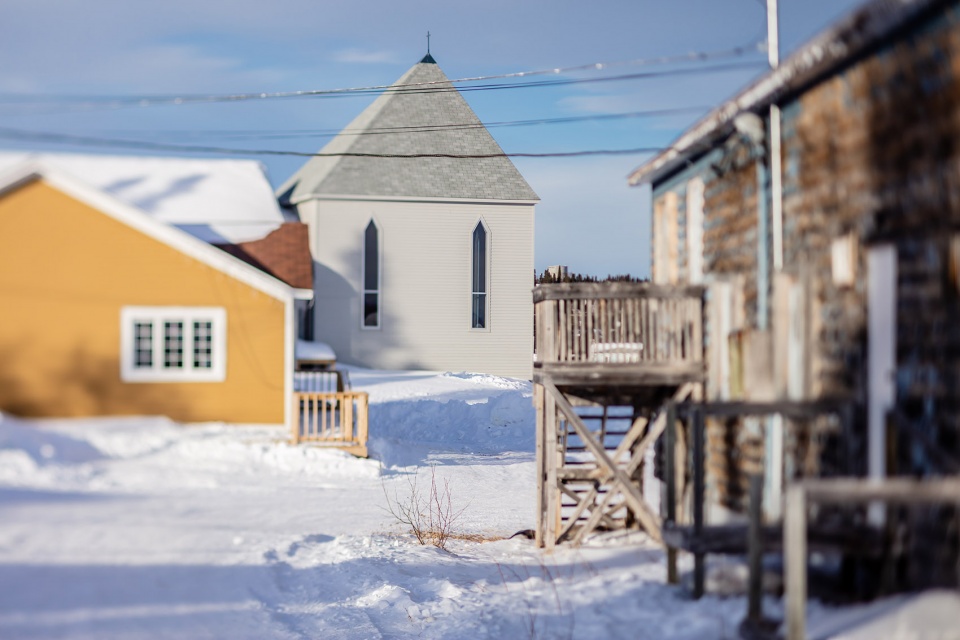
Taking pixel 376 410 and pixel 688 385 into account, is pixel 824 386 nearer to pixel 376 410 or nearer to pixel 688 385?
pixel 688 385

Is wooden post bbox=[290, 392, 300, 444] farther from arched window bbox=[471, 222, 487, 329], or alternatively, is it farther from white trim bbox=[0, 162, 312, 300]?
arched window bbox=[471, 222, 487, 329]

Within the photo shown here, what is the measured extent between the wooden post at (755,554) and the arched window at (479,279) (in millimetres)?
26920

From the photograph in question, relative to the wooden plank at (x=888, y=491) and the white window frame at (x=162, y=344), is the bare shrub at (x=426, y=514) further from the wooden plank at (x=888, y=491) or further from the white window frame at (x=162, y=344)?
the wooden plank at (x=888, y=491)

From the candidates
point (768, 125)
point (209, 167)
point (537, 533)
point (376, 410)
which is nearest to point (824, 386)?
point (768, 125)

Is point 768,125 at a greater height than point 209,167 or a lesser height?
lesser

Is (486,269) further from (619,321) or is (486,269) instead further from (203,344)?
(619,321)

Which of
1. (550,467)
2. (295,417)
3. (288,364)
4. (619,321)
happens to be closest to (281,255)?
(288,364)

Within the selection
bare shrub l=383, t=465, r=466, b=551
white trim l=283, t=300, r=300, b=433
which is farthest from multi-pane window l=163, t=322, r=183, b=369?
bare shrub l=383, t=465, r=466, b=551

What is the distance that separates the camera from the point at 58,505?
11.2 meters

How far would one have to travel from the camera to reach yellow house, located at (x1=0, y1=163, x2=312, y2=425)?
57.8 ft

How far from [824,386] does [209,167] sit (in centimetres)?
2529

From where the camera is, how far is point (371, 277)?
33938 millimetres

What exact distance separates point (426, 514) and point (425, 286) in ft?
60.2

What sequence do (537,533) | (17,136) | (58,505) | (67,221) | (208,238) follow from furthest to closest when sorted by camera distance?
1. (208,238)
2. (67,221)
3. (17,136)
4. (537,533)
5. (58,505)
